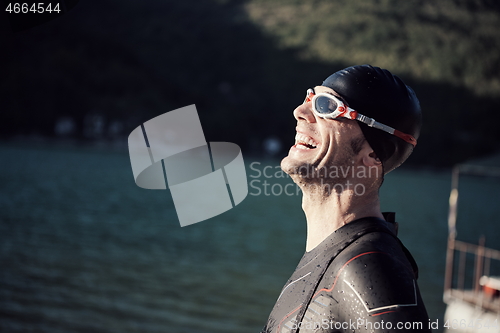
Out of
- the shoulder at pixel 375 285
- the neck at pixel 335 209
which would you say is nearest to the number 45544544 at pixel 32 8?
the neck at pixel 335 209

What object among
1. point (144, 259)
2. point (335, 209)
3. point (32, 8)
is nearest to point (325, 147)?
point (335, 209)

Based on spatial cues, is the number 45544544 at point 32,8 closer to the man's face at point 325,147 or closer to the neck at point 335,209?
the man's face at point 325,147

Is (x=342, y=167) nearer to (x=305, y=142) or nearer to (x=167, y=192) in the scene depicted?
(x=305, y=142)

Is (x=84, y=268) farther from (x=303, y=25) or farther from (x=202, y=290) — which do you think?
(x=303, y=25)

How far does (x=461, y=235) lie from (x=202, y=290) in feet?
103

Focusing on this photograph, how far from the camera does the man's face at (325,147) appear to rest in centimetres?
199

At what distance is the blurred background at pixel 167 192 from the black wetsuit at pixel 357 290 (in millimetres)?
5380

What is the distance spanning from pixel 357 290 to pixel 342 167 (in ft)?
1.90

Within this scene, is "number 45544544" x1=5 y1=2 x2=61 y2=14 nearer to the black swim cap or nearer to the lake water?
the black swim cap

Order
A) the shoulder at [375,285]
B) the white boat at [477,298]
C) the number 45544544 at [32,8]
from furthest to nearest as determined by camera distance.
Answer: the white boat at [477,298]
the number 45544544 at [32,8]
the shoulder at [375,285]

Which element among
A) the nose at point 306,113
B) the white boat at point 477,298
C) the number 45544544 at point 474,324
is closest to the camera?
the nose at point 306,113

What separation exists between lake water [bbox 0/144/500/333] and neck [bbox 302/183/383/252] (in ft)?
53.5

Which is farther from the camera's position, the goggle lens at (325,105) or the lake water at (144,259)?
the lake water at (144,259)

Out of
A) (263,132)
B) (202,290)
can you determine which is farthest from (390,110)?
(263,132)
